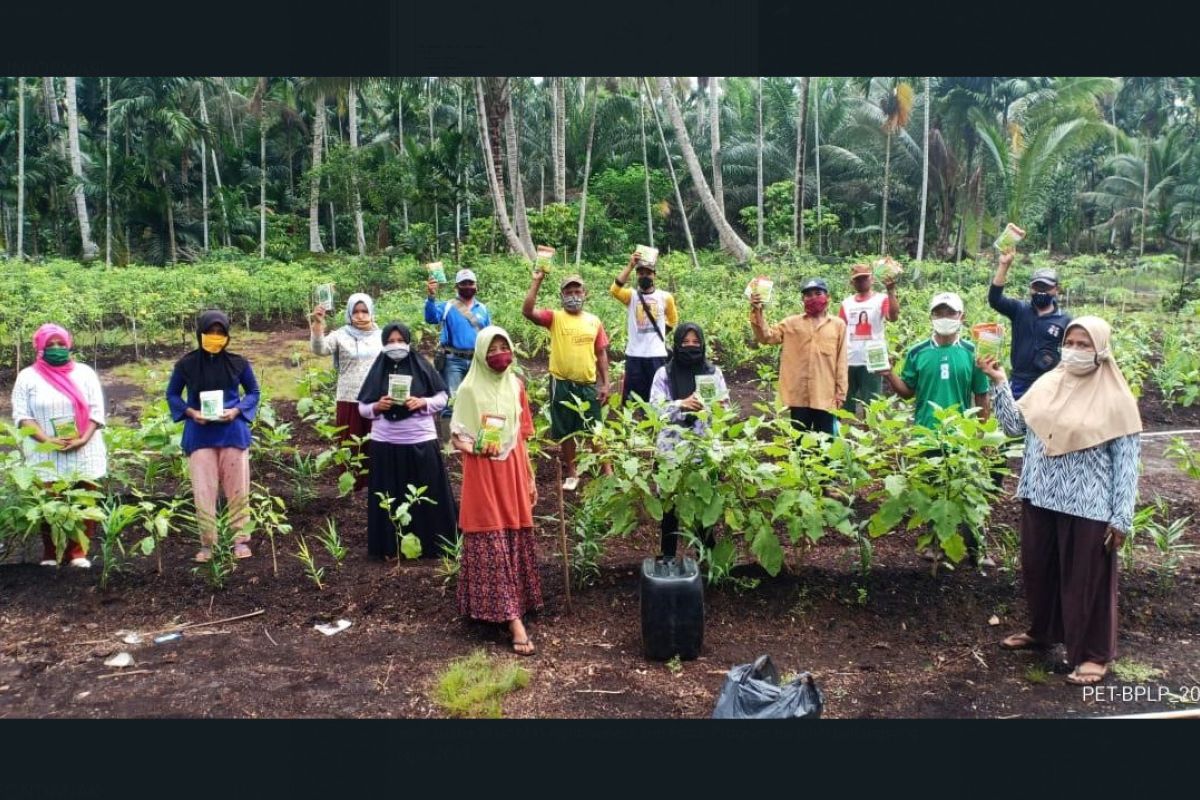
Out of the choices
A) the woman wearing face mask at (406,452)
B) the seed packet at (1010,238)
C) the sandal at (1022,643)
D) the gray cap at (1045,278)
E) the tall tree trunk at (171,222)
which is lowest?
the sandal at (1022,643)

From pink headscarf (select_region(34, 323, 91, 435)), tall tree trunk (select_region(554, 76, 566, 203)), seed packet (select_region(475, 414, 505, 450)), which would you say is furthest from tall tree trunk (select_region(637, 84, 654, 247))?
seed packet (select_region(475, 414, 505, 450))

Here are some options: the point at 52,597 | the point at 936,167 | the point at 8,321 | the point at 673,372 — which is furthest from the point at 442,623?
the point at 936,167

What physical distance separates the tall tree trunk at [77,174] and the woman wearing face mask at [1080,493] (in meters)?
12.9

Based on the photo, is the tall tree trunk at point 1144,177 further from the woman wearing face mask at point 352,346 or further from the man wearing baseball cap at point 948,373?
the woman wearing face mask at point 352,346

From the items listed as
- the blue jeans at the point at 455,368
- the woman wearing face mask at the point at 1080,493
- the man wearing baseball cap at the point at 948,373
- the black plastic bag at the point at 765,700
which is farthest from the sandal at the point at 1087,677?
the blue jeans at the point at 455,368

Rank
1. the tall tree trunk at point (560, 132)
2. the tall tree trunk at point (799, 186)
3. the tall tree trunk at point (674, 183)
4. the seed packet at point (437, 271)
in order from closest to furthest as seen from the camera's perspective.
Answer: the seed packet at point (437, 271)
the tall tree trunk at point (674, 183)
the tall tree trunk at point (799, 186)
the tall tree trunk at point (560, 132)

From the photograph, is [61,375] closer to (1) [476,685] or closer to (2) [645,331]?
(1) [476,685]

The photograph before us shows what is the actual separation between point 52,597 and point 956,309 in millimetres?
4359

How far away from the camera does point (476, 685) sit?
11.8 feet

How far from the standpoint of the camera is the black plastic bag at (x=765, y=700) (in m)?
3.24

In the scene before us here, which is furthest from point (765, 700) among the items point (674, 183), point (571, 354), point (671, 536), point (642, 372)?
point (674, 183)

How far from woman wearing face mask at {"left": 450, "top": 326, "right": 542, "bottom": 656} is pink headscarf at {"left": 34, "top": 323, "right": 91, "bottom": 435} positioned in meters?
2.07

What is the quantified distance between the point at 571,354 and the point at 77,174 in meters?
10.9

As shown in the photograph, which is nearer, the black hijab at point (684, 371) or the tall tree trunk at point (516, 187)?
the black hijab at point (684, 371)
